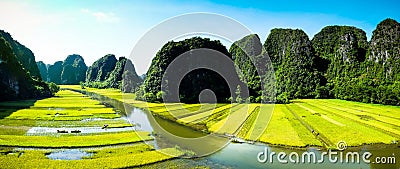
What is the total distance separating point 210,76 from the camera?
2901 inches

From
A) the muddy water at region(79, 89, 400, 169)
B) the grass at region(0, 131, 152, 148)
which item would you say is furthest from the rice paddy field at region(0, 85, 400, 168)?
the muddy water at region(79, 89, 400, 169)

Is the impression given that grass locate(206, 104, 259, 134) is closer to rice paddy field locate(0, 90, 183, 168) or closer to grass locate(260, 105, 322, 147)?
grass locate(260, 105, 322, 147)

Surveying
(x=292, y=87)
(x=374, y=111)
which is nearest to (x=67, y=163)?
(x=374, y=111)

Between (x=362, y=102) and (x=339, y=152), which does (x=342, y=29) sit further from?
(x=339, y=152)

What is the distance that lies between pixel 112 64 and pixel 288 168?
16371 cm

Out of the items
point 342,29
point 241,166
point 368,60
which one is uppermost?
point 342,29

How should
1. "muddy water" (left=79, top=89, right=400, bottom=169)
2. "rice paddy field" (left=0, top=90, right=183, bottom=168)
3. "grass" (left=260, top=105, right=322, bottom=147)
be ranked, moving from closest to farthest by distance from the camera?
"rice paddy field" (left=0, top=90, right=183, bottom=168)
"muddy water" (left=79, top=89, right=400, bottom=169)
"grass" (left=260, top=105, right=322, bottom=147)

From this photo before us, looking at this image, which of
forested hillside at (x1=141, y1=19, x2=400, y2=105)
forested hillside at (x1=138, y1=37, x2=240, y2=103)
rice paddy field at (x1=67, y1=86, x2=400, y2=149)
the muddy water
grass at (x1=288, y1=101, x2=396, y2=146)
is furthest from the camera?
forested hillside at (x1=138, y1=37, x2=240, y2=103)

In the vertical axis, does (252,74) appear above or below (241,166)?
above

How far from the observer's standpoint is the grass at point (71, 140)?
86.5ft

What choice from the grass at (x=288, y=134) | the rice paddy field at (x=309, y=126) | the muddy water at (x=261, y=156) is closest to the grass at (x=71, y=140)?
the muddy water at (x=261, y=156)

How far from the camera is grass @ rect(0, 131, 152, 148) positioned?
26359mm

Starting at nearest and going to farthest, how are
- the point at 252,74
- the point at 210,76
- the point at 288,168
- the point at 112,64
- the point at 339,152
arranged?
1. the point at 288,168
2. the point at 339,152
3. the point at 210,76
4. the point at 252,74
5. the point at 112,64

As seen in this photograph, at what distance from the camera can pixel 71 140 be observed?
94.2 ft
